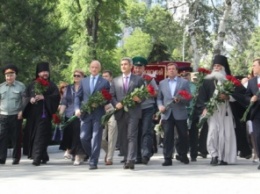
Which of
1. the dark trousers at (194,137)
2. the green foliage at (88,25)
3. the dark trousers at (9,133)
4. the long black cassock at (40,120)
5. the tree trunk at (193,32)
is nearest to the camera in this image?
the long black cassock at (40,120)

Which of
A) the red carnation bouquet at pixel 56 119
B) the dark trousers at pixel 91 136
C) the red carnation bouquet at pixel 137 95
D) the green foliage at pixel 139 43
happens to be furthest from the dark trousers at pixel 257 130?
the green foliage at pixel 139 43

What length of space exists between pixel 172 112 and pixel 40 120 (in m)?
2.64

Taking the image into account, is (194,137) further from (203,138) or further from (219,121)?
(219,121)

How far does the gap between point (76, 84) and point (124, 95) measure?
189 cm

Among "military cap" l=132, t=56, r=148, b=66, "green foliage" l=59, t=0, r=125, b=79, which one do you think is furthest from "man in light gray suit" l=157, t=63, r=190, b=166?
"green foliage" l=59, t=0, r=125, b=79

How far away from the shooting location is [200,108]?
13.2 m

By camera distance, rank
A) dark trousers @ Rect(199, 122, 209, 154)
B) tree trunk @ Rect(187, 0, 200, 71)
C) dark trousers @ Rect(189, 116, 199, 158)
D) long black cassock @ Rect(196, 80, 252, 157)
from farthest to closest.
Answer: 1. tree trunk @ Rect(187, 0, 200, 71)
2. dark trousers @ Rect(199, 122, 209, 154)
3. dark trousers @ Rect(189, 116, 199, 158)
4. long black cassock @ Rect(196, 80, 252, 157)

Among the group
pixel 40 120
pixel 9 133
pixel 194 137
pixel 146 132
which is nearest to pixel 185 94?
pixel 146 132

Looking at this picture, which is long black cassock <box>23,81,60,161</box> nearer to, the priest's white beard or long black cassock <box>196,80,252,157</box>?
long black cassock <box>196,80,252,157</box>

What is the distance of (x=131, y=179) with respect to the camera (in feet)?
34.2

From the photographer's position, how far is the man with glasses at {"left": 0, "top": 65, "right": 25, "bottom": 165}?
13.6m

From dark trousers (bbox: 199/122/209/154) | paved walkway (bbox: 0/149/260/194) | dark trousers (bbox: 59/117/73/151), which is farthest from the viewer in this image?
dark trousers (bbox: 199/122/209/154)

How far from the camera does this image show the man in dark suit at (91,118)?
12.2m

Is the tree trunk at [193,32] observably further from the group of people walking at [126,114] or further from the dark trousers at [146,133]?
the dark trousers at [146,133]
